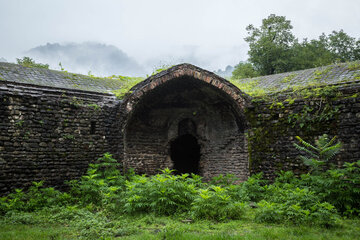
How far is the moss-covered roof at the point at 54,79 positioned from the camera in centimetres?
968

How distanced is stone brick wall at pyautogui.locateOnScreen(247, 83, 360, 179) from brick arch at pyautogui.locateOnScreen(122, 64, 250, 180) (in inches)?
26.9

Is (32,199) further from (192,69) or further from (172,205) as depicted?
(192,69)

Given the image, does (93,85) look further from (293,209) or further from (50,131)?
(293,209)

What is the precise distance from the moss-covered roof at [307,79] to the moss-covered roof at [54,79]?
6.33m

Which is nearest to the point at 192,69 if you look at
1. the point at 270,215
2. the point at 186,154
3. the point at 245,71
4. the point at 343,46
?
the point at 186,154

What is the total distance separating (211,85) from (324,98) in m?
4.16

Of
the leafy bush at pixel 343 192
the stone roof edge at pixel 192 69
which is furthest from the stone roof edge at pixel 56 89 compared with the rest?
the leafy bush at pixel 343 192

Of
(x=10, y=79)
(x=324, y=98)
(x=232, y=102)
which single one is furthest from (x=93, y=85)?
(x=324, y=98)

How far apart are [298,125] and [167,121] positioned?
6.09 meters

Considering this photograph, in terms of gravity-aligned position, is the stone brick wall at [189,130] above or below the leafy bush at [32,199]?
above

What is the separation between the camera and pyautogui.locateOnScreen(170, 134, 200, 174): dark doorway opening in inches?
539

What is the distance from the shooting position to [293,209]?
574 cm

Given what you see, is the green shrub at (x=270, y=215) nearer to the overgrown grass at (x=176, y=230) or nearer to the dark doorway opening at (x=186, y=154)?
the overgrown grass at (x=176, y=230)

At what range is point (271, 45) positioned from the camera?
73.5 ft
